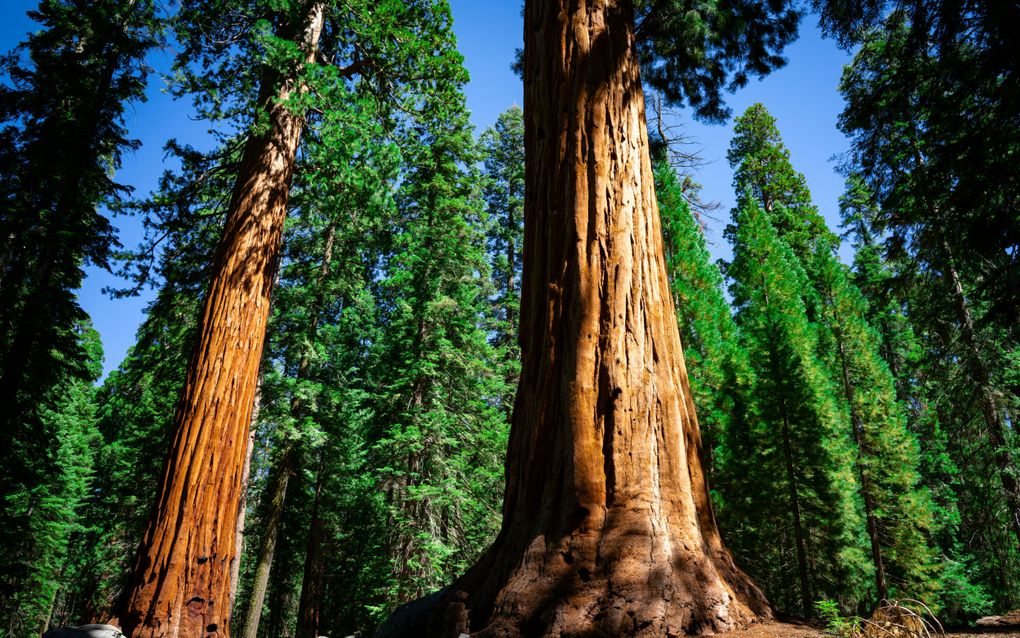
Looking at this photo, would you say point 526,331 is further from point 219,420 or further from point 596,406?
point 219,420

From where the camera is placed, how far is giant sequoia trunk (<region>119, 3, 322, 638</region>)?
3.83 m

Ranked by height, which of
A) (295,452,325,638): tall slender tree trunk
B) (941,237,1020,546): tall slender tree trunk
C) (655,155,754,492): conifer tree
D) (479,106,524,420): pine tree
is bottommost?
(295,452,325,638): tall slender tree trunk

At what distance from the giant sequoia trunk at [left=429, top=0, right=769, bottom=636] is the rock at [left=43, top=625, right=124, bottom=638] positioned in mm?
2334

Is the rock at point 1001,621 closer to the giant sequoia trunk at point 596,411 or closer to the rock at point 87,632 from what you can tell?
the giant sequoia trunk at point 596,411

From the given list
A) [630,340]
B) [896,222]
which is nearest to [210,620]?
[630,340]

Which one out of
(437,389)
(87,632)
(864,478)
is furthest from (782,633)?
Result: (864,478)

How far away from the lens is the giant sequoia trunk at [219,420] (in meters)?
3.83

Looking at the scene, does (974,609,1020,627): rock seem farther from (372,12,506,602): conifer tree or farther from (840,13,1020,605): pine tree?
(372,12,506,602): conifer tree

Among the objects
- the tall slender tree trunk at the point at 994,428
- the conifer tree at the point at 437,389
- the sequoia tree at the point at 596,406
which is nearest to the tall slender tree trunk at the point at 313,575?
the conifer tree at the point at 437,389

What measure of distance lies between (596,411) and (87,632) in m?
3.65

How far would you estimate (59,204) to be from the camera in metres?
9.94

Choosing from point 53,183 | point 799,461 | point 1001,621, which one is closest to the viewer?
point 1001,621

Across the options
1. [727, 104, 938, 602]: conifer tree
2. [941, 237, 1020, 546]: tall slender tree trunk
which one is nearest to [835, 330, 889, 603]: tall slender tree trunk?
[727, 104, 938, 602]: conifer tree

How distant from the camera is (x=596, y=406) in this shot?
2.94 m
